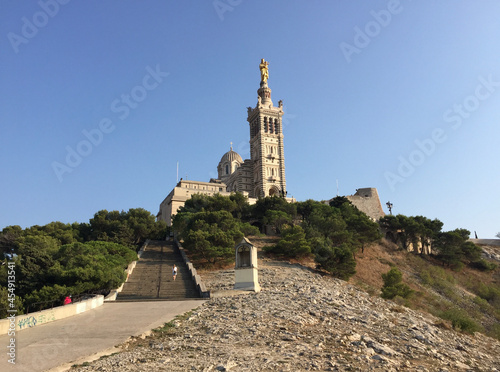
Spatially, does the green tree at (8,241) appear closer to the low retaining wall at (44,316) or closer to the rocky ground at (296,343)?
the low retaining wall at (44,316)

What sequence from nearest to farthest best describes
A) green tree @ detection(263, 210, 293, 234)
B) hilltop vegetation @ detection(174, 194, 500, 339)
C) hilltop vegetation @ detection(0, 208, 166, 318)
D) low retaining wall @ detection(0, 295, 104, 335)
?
low retaining wall @ detection(0, 295, 104, 335) < hilltop vegetation @ detection(0, 208, 166, 318) < hilltop vegetation @ detection(174, 194, 500, 339) < green tree @ detection(263, 210, 293, 234)

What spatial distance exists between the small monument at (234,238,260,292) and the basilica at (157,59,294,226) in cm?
4319

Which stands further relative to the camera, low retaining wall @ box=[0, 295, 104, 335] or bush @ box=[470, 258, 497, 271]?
bush @ box=[470, 258, 497, 271]

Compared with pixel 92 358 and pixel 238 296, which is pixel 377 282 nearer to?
pixel 238 296

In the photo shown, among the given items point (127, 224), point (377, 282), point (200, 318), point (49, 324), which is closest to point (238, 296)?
point (200, 318)

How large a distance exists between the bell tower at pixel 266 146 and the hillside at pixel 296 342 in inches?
2000

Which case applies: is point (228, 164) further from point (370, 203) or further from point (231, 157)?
point (370, 203)

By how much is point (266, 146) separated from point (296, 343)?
61.5m

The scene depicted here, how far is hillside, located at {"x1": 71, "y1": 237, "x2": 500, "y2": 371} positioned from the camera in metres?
7.88

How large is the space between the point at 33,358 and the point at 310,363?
5.69 meters

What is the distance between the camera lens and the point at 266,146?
69875mm

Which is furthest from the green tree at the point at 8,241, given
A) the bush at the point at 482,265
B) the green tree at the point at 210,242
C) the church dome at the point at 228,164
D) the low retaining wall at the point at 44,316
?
the bush at the point at 482,265

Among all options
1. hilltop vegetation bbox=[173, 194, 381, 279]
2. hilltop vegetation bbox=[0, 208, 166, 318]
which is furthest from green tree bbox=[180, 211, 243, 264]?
hilltop vegetation bbox=[0, 208, 166, 318]

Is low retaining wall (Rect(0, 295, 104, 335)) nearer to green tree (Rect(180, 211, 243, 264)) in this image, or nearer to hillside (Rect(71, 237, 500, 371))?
hillside (Rect(71, 237, 500, 371))
